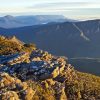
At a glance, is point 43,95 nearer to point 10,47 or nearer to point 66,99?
point 66,99

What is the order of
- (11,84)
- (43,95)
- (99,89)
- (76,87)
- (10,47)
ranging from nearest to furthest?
(11,84) → (43,95) → (76,87) → (99,89) → (10,47)

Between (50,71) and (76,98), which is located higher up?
(50,71)

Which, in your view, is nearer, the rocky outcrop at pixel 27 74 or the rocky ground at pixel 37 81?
the rocky ground at pixel 37 81

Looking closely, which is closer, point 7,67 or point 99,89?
point 7,67

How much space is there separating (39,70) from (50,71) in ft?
4.98

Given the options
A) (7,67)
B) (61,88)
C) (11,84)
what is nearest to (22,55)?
(7,67)

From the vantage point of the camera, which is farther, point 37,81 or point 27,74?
point 27,74

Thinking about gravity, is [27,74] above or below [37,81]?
above

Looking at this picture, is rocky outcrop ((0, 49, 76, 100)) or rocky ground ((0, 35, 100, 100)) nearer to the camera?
rocky ground ((0, 35, 100, 100))

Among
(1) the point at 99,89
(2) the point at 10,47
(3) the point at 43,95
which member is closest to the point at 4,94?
(3) the point at 43,95

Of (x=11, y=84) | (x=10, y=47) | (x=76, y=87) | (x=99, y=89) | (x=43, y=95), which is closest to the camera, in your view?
(x=11, y=84)

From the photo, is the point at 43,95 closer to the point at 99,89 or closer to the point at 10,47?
the point at 99,89

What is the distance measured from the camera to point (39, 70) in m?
56.5

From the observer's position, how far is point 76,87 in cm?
6125
